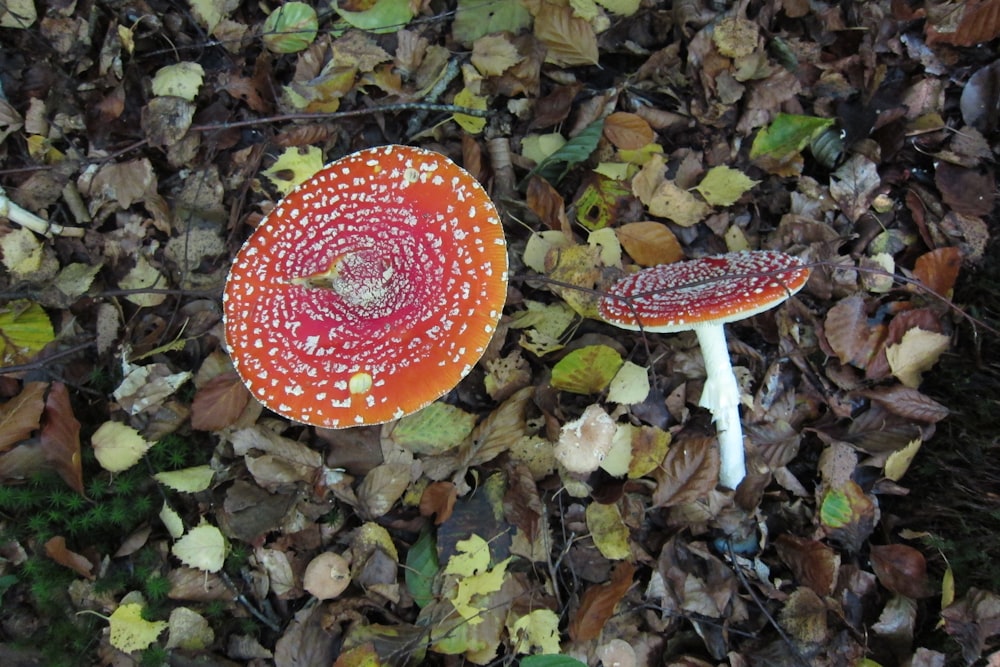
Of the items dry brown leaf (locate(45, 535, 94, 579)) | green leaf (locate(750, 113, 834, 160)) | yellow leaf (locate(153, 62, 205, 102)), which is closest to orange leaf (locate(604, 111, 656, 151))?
green leaf (locate(750, 113, 834, 160))

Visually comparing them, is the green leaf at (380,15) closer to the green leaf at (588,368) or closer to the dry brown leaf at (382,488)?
the green leaf at (588,368)

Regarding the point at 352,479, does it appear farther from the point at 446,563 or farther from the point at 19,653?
the point at 19,653

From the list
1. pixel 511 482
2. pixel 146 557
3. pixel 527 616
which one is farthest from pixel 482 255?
pixel 146 557

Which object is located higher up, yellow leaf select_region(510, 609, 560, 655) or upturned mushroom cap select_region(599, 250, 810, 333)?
upturned mushroom cap select_region(599, 250, 810, 333)

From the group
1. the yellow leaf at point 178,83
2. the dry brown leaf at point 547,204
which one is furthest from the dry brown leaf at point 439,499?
the yellow leaf at point 178,83

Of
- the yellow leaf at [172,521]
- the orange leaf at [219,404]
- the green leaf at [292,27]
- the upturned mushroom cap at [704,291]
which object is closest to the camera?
the upturned mushroom cap at [704,291]

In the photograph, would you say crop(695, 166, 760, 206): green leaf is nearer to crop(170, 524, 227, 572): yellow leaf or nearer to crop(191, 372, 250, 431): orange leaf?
crop(191, 372, 250, 431): orange leaf
